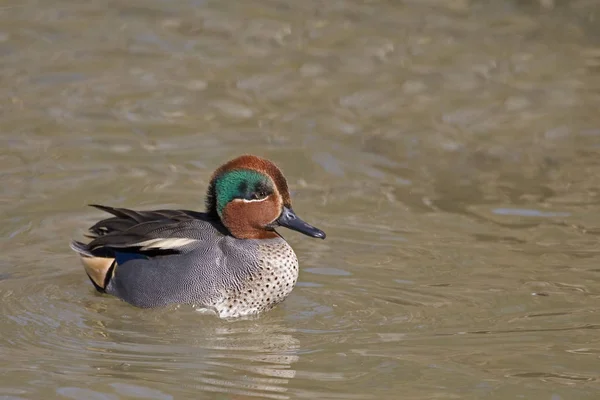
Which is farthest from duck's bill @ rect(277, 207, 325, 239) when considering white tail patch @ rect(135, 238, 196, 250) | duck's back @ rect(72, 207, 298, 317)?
white tail patch @ rect(135, 238, 196, 250)

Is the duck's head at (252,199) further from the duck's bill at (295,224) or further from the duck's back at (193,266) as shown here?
the duck's back at (193,266)

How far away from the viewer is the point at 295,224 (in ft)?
24.3

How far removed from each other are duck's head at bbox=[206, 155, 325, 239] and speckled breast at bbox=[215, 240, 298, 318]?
0.18 metres

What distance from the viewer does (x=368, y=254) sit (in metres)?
8.33

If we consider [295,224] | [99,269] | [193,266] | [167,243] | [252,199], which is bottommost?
[99,269]

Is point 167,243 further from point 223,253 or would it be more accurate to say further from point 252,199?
point 252,199

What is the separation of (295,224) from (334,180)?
261 centimetres

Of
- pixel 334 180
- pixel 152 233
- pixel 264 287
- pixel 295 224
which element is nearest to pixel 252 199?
pixel 295 224

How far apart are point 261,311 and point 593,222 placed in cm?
302

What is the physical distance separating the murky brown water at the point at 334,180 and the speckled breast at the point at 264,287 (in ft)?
0.40

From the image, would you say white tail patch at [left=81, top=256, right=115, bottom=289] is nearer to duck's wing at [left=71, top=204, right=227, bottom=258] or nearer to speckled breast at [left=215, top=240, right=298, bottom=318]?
duck's wing at [left=71, top=204, right=227, bottom=258]

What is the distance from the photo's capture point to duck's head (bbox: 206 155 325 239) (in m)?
7.36

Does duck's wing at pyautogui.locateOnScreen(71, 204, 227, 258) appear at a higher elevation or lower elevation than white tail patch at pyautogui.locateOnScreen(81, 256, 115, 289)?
higher

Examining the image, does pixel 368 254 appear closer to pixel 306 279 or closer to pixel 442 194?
pixel 306 279
